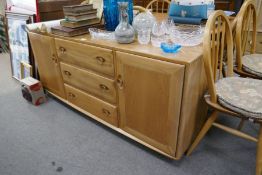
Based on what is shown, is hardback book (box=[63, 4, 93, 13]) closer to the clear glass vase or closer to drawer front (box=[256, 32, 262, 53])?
the clear glass vase

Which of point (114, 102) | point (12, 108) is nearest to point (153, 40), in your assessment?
point (114, 102)

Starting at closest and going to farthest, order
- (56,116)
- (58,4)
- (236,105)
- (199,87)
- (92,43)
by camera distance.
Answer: (236,105) < (199,87) < (92,43) < (56,116) < (58,4)

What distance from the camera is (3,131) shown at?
1.71 m

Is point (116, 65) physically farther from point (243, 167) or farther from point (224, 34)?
point (243, 167)

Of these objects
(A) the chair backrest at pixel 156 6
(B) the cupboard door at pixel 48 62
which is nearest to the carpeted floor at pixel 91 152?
(B) the cupboard door at pixel 48 62

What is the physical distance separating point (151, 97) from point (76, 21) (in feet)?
2.82

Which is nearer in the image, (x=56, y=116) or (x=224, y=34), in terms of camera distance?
(x=224, y=34)

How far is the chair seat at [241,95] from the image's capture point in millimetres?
1030

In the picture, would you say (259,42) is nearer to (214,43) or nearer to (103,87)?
(214,43)

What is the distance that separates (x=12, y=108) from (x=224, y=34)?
6.47 feet

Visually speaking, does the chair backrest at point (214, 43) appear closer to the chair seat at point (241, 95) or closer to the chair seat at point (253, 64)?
the chair seat at point (241, 95)

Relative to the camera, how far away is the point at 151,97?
1.21m

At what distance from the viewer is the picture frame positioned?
2215 millimetres

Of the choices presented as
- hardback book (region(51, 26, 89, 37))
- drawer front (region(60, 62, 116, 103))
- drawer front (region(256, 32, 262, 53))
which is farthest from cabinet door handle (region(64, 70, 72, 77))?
drawer front (region(256, 32, 262, 53))
